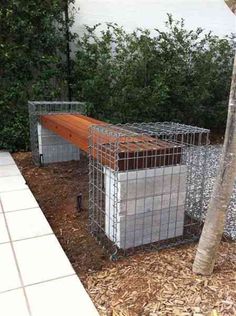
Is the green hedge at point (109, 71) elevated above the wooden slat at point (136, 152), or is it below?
above

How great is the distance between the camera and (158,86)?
5.68 metres

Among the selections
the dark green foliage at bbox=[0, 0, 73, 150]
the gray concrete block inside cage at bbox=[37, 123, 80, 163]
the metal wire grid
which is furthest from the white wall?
the gray concrete block inside cage at bbox=[37, 123, 80, 163]

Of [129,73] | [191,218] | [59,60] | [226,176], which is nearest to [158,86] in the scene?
[129,73]

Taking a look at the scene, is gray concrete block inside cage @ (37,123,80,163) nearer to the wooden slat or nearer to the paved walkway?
the paved walkway

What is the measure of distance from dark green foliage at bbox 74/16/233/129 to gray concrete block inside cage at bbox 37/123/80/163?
4.05 feet

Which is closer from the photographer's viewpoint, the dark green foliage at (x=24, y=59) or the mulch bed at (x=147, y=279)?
the mulch bed at (x=147, y=279)

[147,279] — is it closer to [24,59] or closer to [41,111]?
[41,111]

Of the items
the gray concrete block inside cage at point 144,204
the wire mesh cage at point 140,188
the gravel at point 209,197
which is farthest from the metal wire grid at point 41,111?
the gray concrete block inside cage at point 144,204

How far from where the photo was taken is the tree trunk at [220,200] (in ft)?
5.93

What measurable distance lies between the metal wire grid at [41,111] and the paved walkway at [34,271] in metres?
1.50

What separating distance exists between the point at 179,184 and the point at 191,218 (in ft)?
1.89

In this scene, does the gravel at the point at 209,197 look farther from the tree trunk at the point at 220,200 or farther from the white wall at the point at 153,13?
the white wall at the point at 153,13

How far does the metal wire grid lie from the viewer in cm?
443

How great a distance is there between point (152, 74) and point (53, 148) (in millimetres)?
2448
